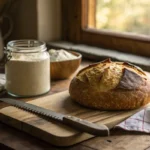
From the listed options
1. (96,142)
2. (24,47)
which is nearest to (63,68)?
(24,47)

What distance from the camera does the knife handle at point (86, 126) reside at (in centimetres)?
77

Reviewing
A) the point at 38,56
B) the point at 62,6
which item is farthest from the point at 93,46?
the point at 38,56

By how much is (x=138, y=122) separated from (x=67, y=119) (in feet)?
0.49

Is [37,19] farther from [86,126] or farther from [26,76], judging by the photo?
[86,126]

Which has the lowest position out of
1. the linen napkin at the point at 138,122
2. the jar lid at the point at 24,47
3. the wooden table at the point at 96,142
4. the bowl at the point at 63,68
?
the wooden table at the point at 96,142

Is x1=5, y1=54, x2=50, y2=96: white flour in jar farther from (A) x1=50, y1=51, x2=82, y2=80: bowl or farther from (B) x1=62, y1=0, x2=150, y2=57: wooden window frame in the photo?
(B) x1=62, y1=0, x2=150, y2=57: wooden window frame

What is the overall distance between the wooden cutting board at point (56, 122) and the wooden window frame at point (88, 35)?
407 millimetres

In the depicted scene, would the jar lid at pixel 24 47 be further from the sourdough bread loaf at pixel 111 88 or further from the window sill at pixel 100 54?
the window sill at pixel 100 54

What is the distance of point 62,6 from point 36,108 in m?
0.66

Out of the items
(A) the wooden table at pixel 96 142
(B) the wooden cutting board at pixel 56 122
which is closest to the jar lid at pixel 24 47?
(B) the wooden cutting board at pixel 56 122

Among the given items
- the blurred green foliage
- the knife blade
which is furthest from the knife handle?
the blurred green foliage

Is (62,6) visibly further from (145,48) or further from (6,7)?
(145,48)

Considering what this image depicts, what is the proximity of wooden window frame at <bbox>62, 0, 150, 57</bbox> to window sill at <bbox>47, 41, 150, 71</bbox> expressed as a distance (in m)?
0.02

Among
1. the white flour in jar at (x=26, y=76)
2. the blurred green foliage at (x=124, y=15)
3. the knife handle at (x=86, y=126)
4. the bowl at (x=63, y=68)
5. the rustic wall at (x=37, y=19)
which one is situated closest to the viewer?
the knife handle at (x=86, y=126)
